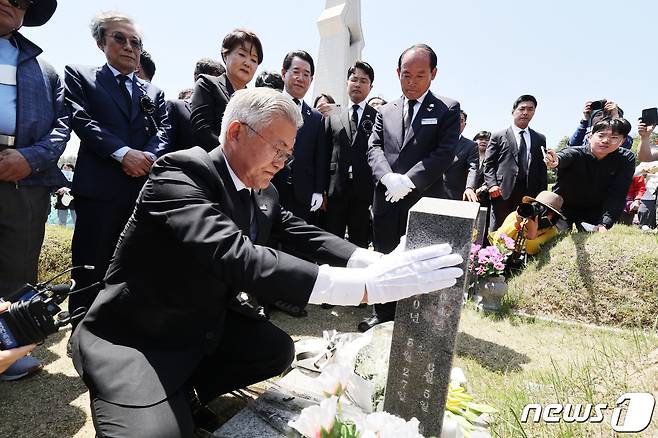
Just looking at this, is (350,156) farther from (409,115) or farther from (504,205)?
(504,205)

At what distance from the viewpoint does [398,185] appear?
3.26 metres

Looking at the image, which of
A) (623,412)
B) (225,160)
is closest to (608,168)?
(623,412)

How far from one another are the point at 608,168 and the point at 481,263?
2.13m

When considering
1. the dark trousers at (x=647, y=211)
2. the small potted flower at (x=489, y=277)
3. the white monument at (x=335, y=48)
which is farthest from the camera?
the white monument at (x=335, y=48)

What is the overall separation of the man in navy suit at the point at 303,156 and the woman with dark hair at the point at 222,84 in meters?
0.76

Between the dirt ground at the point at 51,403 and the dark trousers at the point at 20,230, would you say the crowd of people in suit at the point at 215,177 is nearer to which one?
the dark trousers at the point at 20,230

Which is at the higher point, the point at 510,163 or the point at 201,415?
the point at 510,163

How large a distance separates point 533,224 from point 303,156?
9.45 ft

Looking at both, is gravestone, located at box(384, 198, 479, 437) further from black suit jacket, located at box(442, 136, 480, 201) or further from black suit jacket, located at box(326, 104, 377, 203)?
black suit jacket, located at box(442, 136, 480, 201)

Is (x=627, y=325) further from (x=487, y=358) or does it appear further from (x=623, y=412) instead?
(x=623, y=412)

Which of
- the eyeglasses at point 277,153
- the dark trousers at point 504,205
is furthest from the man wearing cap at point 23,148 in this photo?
the dark trousers at point 504,205

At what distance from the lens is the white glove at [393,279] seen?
5.25ft

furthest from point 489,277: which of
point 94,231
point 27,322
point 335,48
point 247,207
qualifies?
point 335,48

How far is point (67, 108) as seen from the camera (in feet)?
9.95
